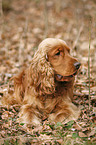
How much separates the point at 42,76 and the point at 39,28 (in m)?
6.14

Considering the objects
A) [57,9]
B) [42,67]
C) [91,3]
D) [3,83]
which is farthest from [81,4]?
[42,67]

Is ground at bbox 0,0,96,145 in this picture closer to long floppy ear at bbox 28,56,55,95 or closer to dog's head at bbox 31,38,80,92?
dog's head at bbox 31,38,80,92

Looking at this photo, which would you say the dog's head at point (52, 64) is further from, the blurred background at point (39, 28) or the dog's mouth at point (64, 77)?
the blurred background at point (39, 28)

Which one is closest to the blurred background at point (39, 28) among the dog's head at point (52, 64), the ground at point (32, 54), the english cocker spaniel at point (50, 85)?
the ground at point (32, 54)

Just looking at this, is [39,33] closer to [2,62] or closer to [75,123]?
[2,62]

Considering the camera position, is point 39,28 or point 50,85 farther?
point 39,28

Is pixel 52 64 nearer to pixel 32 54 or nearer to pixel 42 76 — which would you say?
pixel 42 76

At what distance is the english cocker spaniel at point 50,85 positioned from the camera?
11.6 feet

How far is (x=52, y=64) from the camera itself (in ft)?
11.8

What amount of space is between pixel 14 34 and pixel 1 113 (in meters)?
5.59

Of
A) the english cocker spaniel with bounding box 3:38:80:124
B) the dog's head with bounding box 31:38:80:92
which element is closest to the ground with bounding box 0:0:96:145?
the english cocker spaniel with bounding box 3:38:80:124

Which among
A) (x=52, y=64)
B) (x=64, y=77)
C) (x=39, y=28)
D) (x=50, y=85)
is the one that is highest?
(x=39, y=28)

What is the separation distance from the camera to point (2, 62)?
635 cm

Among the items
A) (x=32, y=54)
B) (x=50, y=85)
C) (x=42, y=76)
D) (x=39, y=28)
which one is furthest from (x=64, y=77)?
(x=39, y=28)
